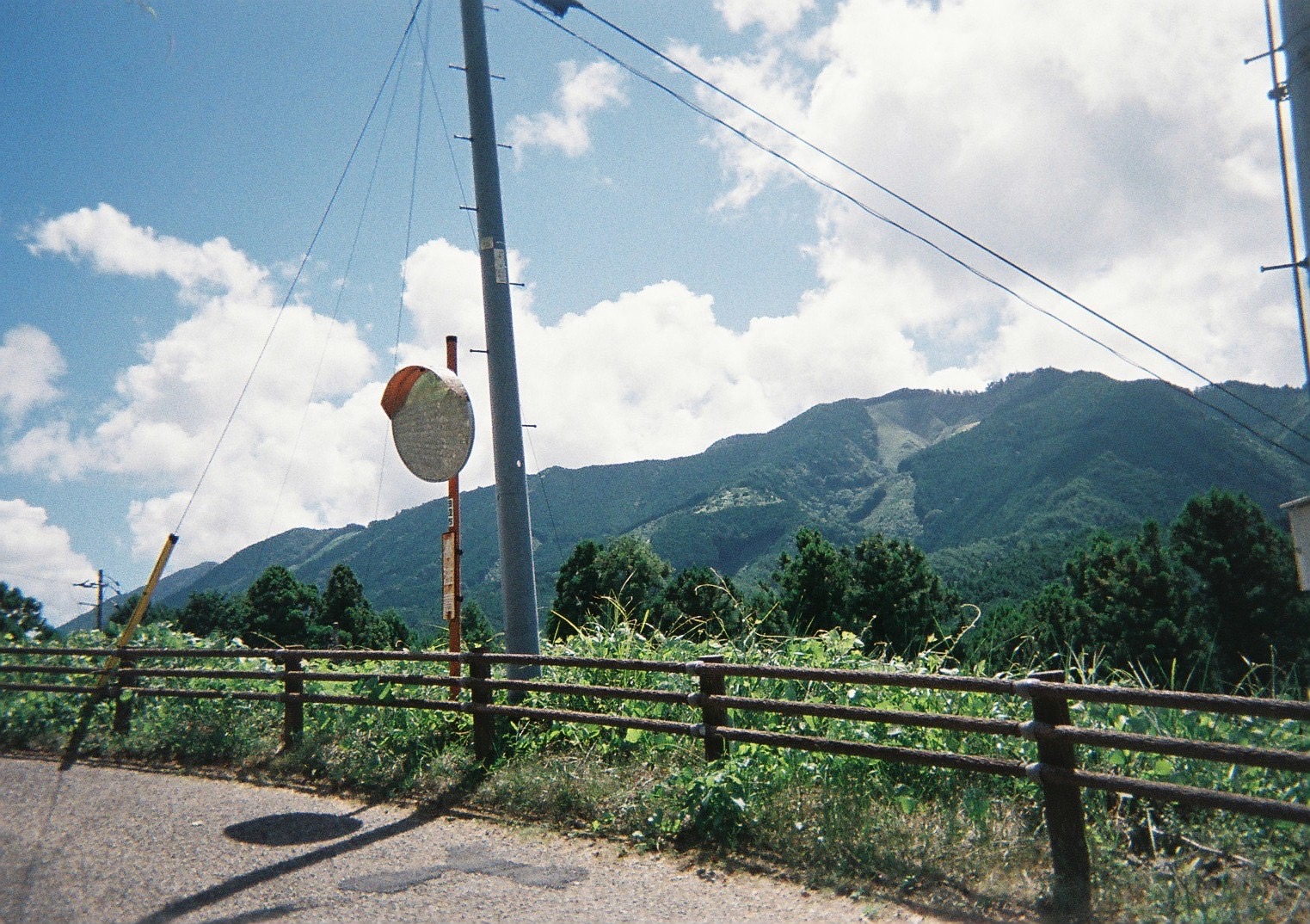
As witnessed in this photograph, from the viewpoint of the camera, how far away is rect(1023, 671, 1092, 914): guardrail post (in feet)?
14.6

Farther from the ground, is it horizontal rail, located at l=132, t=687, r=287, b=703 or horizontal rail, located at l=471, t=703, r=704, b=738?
horizontal rail, located at l=132, t=687, r=287, b=703

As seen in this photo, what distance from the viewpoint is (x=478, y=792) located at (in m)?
6.98

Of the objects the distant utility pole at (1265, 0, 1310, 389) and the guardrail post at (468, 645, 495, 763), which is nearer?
the distant utility pole at (1265, 0, 1310, 389)

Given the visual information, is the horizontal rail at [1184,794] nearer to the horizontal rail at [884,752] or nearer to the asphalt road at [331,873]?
the horizontal rail at [884,752]

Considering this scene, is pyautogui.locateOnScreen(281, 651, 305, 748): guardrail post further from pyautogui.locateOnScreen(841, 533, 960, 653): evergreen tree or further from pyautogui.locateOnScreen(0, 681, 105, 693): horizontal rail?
pyautogui.locateOnScreen(841, 533, 960, 653): evergreen tree

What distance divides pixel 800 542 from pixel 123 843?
5778 cm

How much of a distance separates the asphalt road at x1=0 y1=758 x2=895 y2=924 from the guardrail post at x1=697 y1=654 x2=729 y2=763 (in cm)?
94

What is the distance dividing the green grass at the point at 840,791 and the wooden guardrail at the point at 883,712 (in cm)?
19

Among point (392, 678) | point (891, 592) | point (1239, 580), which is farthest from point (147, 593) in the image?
point (1239, 580)

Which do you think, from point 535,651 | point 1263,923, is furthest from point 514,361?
point 1263,923

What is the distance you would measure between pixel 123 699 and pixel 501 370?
19.4 feet

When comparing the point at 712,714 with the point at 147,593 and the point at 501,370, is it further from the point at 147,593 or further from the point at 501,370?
the point at 147,593

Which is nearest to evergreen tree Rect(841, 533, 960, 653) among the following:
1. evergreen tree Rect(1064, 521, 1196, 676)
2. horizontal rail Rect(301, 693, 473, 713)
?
evergreen tree Rect(1064, 521, 1196, 676)

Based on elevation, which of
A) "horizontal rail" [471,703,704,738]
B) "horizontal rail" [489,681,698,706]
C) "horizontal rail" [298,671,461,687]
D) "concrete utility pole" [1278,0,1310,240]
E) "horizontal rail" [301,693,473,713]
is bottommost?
"horizontal rail" [471,703,704,738]
